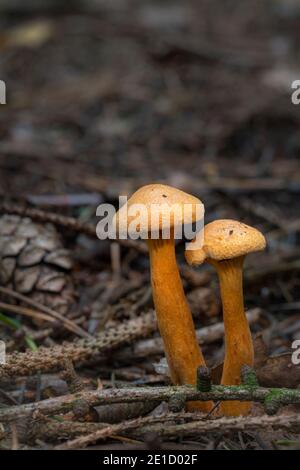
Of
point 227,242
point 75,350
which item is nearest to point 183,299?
point 227,242

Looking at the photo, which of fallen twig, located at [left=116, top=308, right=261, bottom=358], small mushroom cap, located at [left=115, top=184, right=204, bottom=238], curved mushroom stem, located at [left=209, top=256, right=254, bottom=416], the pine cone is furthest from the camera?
the pine cone

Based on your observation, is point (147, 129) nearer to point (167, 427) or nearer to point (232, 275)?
point (232, 275)

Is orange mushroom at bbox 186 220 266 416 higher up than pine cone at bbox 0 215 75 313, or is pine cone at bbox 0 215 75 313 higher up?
pine cone at bbox 0 215 75 313

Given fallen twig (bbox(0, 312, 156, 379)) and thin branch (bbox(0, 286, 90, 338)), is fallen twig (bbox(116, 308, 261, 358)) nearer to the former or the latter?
fallen twig (bbox(0, 312, 156, 379))

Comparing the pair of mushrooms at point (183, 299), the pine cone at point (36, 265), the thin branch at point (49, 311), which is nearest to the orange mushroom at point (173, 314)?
the pair of mushrooms at point (183, 299)

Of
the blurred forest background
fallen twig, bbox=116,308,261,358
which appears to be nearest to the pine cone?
the blurred forest background

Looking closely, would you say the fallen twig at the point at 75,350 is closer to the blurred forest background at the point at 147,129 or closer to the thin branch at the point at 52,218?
the blurred forest background at the point at 147,129
